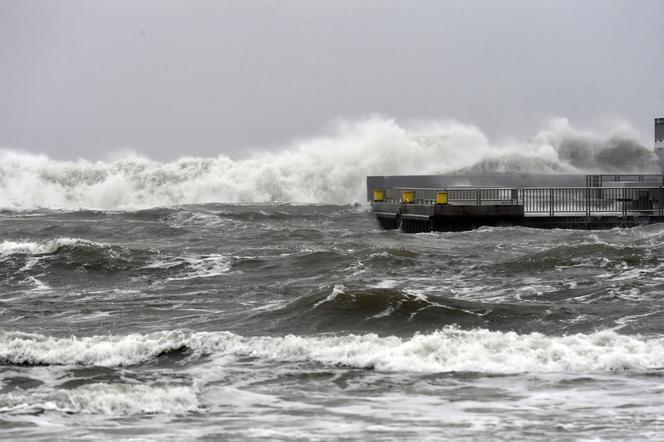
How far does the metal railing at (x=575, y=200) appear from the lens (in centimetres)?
3212

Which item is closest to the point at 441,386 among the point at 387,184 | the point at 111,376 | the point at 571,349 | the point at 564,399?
the point at 564,399

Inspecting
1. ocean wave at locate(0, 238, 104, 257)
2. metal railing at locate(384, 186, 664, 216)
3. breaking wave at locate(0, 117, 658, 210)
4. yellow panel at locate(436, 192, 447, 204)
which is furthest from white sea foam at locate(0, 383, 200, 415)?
breaking wave at locate(0, 117, 658, 210)

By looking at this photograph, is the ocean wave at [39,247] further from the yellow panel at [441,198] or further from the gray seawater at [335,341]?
the yellow panel at [441,198]

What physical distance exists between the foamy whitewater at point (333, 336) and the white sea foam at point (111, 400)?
0.08 feet

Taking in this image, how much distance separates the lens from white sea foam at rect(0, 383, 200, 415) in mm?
11359

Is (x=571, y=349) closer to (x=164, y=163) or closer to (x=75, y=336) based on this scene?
(x=75, y=336)

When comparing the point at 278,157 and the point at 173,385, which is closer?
the point at 173,385

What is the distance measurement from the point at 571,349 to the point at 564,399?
7.51 ft

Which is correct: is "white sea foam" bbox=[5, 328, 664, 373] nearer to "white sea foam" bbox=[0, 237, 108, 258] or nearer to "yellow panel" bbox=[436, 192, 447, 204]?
"white sea foam" bbox=[0, 237, 108, 258]

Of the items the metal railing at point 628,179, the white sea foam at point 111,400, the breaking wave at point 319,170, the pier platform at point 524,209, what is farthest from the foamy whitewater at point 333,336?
the breaking wave at point 319,170

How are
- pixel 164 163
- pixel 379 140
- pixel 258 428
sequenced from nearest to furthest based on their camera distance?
pixel 258 428 → pixel 379 140 → pixel 164 163

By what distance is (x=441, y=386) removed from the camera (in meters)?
12.5

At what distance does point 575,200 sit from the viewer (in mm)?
33000

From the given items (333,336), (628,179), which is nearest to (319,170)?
(628,179)
